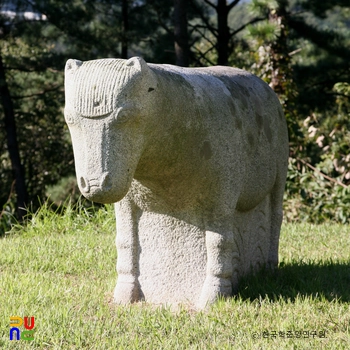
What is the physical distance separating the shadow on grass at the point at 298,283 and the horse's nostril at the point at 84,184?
1.31 m

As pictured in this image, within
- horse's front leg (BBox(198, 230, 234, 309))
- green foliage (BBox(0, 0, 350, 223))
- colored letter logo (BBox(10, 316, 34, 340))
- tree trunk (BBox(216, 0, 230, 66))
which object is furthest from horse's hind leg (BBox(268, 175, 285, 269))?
tree trunk (BBox(216, 0, 230, 66))

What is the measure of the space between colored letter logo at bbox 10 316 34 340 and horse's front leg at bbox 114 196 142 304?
62cm

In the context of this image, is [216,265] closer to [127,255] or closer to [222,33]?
[127,255]

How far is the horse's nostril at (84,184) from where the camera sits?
3.20 m

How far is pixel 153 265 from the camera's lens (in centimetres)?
405

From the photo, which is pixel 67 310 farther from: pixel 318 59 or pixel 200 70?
pixel 318 59

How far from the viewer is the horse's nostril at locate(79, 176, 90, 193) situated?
3.20 meters

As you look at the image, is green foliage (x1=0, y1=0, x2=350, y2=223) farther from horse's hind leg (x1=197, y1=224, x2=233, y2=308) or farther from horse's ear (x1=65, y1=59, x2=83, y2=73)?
horse's ear (x1=65, y1=59, x2=83, y2=73)

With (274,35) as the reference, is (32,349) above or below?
below

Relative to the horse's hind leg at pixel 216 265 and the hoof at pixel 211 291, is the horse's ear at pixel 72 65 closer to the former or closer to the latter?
the horse's hind leg at pixel 216 265

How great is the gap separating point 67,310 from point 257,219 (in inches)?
56.9

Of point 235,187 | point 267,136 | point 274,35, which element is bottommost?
point 235,187

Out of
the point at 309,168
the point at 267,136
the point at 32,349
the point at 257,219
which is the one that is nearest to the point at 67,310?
the point at 32,349

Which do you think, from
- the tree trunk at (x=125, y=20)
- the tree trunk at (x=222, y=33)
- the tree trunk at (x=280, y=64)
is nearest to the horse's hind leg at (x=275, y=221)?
the tree trunk at (x=280, y=64)
